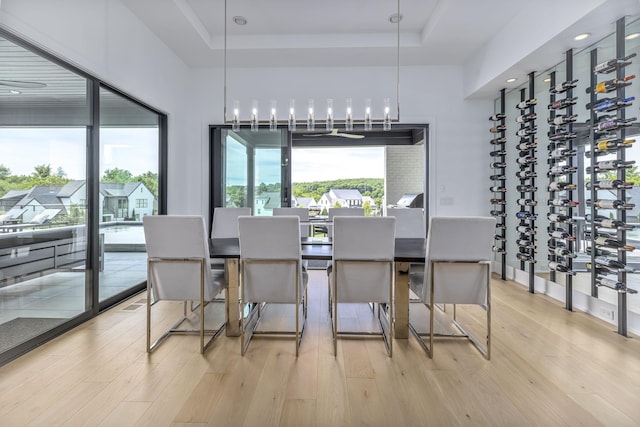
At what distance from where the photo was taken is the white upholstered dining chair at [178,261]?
7.63 feet

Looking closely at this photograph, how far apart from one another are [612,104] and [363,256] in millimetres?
2351

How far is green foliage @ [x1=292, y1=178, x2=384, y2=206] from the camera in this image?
398 inches

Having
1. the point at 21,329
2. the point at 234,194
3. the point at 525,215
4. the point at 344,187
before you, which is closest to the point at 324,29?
the point at 234,194

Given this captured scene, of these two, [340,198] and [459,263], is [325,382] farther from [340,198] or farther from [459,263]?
[340,198]

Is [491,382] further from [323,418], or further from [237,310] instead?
[237,310]

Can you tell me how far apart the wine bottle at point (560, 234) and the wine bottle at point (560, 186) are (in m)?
0.41

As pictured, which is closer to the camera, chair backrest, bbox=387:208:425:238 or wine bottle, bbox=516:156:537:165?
chair backrest, bbox=387:208:425:238

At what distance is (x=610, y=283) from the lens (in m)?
2.70

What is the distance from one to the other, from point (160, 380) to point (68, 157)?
Result: 79.2 inches

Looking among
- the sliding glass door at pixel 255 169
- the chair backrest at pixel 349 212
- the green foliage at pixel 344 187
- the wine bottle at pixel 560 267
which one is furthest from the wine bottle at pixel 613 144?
the green foliage at pixel 344 187

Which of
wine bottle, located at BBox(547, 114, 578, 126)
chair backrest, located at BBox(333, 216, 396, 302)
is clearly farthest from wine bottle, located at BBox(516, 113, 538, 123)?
chair backrest, located at BBox(333, 216, 396, 302)

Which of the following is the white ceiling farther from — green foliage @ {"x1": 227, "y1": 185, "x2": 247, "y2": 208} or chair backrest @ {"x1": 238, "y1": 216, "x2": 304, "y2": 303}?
chair backrest @ {"x1": 238, "y1": 216, "x2": 304, "y2": 303}

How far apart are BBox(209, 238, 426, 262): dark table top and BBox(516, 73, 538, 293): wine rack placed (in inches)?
65.2

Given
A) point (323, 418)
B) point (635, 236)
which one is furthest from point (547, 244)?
point (323, 418)
